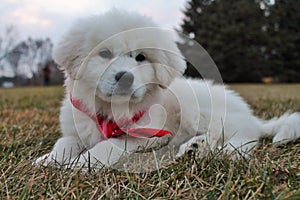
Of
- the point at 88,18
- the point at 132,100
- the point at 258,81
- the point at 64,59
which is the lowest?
the point at 258,81

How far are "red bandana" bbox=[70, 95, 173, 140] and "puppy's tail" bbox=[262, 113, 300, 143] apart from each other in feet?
2.17

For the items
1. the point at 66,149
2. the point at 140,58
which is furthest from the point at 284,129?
the point at 66,149

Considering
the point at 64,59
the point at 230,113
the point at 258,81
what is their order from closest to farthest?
the point at 64,59
the point at 230,113
the point at 258,81

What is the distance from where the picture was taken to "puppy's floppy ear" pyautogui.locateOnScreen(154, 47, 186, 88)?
6.03 feet

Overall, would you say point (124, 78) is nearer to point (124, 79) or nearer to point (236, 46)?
point (124, 79)

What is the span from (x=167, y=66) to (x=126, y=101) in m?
0.31

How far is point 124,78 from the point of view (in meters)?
1.62

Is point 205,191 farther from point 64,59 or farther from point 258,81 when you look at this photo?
point 258,81

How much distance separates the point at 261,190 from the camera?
1125 mm

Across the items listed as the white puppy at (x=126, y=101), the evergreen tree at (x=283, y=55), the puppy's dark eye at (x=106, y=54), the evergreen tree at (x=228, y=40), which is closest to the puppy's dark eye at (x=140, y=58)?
the white puppy at (x=126, y=101)

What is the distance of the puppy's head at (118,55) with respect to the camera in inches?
65.6

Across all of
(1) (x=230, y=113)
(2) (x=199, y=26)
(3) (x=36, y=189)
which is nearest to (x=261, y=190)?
(3) (x=36, y=189)

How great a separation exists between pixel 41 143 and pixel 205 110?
3.22 feet

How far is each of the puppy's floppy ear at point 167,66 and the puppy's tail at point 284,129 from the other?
2.23ft
